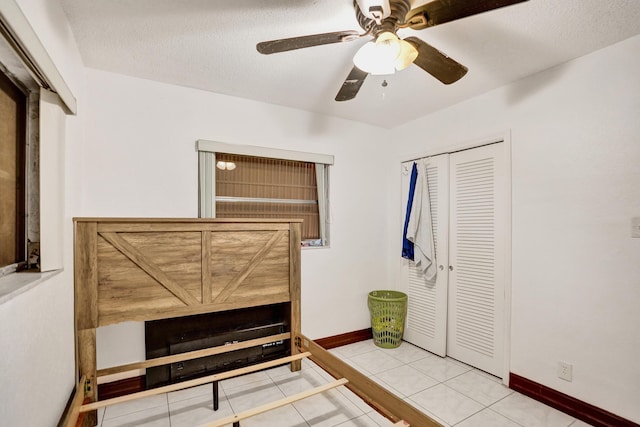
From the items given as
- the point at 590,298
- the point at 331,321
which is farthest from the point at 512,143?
the point at 331,321

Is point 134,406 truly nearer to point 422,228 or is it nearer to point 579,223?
point 422,228

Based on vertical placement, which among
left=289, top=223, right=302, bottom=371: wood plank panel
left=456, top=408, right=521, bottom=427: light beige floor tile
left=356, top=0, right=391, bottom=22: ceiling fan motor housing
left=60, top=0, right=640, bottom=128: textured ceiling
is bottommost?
left=456, top=408, right=521, bottom=427: light beige floor tile

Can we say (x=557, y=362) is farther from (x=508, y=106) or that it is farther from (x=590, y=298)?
(x=508, y=106)

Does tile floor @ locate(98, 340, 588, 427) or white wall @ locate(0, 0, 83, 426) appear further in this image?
tile floor @ locate(98, 340, 588, 427)

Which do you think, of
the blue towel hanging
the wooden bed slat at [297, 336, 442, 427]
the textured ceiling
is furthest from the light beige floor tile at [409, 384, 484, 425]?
the textured ceiling

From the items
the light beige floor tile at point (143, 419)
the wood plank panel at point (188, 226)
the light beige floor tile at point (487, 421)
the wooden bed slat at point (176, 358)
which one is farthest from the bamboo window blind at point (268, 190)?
the light beige floor tile at point (487, 421)

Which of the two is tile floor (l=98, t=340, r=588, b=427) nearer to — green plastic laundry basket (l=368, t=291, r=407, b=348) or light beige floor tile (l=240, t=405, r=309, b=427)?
light beige floor tile (l=240, t=405, r=309, b=427)

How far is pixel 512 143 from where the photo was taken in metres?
2.62

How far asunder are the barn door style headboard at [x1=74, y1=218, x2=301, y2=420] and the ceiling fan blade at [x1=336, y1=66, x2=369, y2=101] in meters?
1.13

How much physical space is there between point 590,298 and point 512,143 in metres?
1.31

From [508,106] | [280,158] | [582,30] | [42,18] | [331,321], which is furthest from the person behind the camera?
[331,321]

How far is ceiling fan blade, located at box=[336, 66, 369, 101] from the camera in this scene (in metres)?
1.90

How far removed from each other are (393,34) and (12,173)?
73.2 inches

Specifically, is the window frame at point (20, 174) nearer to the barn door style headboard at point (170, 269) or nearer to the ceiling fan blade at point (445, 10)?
the barn door style headboard at point (170, 269)
